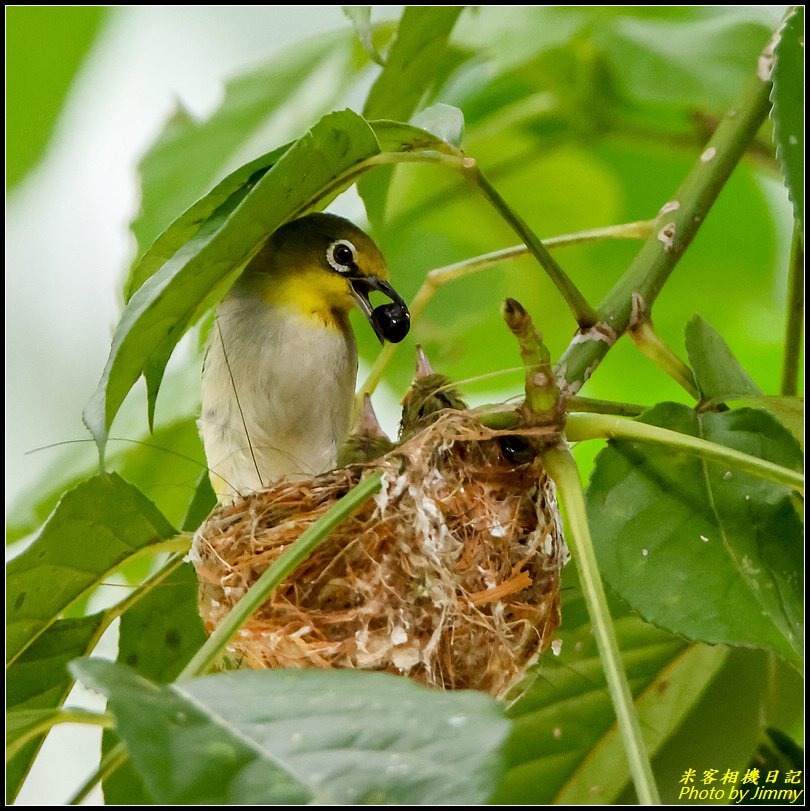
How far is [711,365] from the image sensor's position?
1.39 meters

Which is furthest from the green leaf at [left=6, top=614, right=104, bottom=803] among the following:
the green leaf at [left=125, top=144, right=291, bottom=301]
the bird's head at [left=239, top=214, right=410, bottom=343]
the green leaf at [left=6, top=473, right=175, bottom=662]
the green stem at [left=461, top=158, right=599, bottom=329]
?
the bird's head at [left=239, top=214, right=410, bottom=343]

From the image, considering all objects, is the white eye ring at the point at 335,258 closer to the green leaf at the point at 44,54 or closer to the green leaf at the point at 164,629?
the green leaf at the point at 44,54

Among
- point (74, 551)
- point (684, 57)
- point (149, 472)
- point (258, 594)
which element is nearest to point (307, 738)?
point (258, 594)

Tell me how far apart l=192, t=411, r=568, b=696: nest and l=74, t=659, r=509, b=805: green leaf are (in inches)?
18.8

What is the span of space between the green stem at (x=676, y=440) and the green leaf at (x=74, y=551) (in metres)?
0.62

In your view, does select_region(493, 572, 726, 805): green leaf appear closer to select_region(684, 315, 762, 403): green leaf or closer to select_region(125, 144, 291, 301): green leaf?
select_region(684, 315, 762, 403): green leaf

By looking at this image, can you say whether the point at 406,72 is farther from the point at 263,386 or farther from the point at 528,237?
the point at 263,386

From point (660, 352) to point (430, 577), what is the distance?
0.42 meters

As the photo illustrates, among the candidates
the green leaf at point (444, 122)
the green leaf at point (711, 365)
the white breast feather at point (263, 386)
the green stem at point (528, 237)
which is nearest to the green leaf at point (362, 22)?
the green leaf at point (444, 122)

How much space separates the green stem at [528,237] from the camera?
1.24 metres

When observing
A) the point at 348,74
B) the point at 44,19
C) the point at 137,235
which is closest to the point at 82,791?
the point at 137,235

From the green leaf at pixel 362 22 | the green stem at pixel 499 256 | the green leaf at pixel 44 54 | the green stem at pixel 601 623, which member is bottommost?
the green stem at pixel 601 623

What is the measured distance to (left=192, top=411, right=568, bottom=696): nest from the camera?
135 centimetres

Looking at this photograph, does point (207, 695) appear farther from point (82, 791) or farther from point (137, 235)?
point (137, 235)
